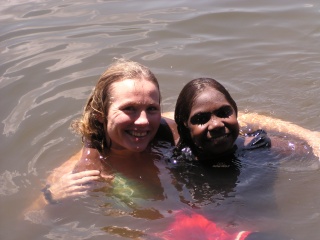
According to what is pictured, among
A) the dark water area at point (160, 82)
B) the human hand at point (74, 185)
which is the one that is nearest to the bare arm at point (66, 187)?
the human hand at point (74, 185)

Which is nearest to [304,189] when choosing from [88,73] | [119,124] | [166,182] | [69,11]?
[166,182]

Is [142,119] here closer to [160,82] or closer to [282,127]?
[282,127]

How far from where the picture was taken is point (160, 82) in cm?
662

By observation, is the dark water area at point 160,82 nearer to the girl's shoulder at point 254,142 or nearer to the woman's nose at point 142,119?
the girl's shoulder at point 254,142

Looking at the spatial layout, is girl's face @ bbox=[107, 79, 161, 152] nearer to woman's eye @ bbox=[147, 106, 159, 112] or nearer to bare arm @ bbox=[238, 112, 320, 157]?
woman's eye @ bbox=[147, 106, 159, 112]

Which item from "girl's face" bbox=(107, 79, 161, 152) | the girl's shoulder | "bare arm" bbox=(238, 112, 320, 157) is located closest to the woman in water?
"girl's face" bbox=(107, 79, 161, 152)

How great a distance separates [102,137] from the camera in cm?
473

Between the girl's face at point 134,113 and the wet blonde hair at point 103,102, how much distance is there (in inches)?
2.3

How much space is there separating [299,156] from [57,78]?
3.17 meters

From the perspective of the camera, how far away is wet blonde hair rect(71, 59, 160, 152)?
4504mm

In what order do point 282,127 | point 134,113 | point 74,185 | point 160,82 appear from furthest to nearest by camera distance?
point 160,82 < point 282,127 < point 74,185 < point 134,113

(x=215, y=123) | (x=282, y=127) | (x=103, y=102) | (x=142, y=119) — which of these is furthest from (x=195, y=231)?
(x=282, y=127)

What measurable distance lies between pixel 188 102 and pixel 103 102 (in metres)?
0.67

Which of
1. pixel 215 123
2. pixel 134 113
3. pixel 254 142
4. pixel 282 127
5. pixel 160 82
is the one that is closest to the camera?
pixel 215 123
